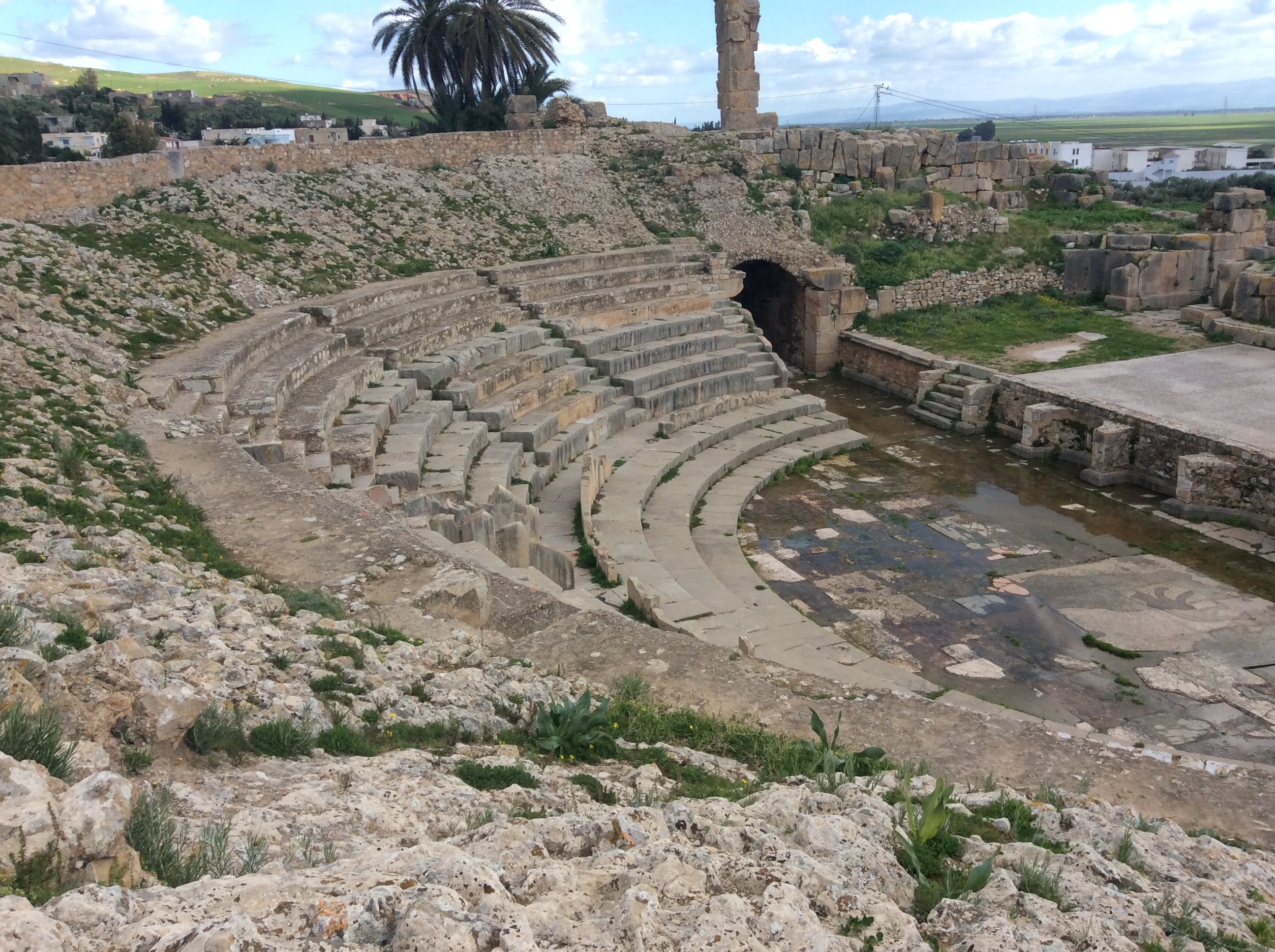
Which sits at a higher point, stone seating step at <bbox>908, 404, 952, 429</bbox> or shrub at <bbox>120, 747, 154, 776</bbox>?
shrub at <bbox>120, 747, 154, 776</bbox>

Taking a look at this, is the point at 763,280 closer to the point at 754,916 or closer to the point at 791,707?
the point at 791,707

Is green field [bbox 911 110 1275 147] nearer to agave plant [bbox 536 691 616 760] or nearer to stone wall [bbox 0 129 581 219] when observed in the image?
stone wall [bbox 0 129 581 219]

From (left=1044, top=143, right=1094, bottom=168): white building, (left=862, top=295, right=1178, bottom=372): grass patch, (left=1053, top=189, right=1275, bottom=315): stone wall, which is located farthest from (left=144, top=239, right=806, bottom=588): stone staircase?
(left=1044, top=143, right=1094, bottom=168): white building

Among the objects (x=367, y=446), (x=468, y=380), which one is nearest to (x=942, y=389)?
(x=468, y=380)

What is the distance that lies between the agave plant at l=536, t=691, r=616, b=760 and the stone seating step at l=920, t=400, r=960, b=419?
12.9 m

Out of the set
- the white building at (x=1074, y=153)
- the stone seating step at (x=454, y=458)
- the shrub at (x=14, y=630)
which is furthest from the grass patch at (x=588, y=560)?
the white building at (x=1074, y=153)

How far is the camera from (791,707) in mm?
6016

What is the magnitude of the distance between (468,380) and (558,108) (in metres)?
11.0

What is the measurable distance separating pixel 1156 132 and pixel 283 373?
495 ft

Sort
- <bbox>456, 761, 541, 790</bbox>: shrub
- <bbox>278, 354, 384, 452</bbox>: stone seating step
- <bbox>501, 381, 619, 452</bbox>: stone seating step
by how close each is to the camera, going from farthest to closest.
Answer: <bbox>501, 381, 619, 452</bbox>: stone seating step < <bbox>278, 354, 384, 452</bbox>: stone seating step < <bbox>456, 761, 541, 790</bbox>: shrub

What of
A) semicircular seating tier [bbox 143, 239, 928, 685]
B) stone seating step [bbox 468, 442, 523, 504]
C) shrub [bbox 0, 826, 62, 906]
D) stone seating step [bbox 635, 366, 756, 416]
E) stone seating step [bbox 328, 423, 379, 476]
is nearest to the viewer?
shrub [bbox 0, 826, 62, 906]

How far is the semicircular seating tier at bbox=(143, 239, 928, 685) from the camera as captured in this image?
9508mm

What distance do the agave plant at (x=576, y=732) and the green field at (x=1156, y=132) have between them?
3005 inches

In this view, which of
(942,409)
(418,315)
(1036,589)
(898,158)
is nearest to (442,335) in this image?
(418,315)
